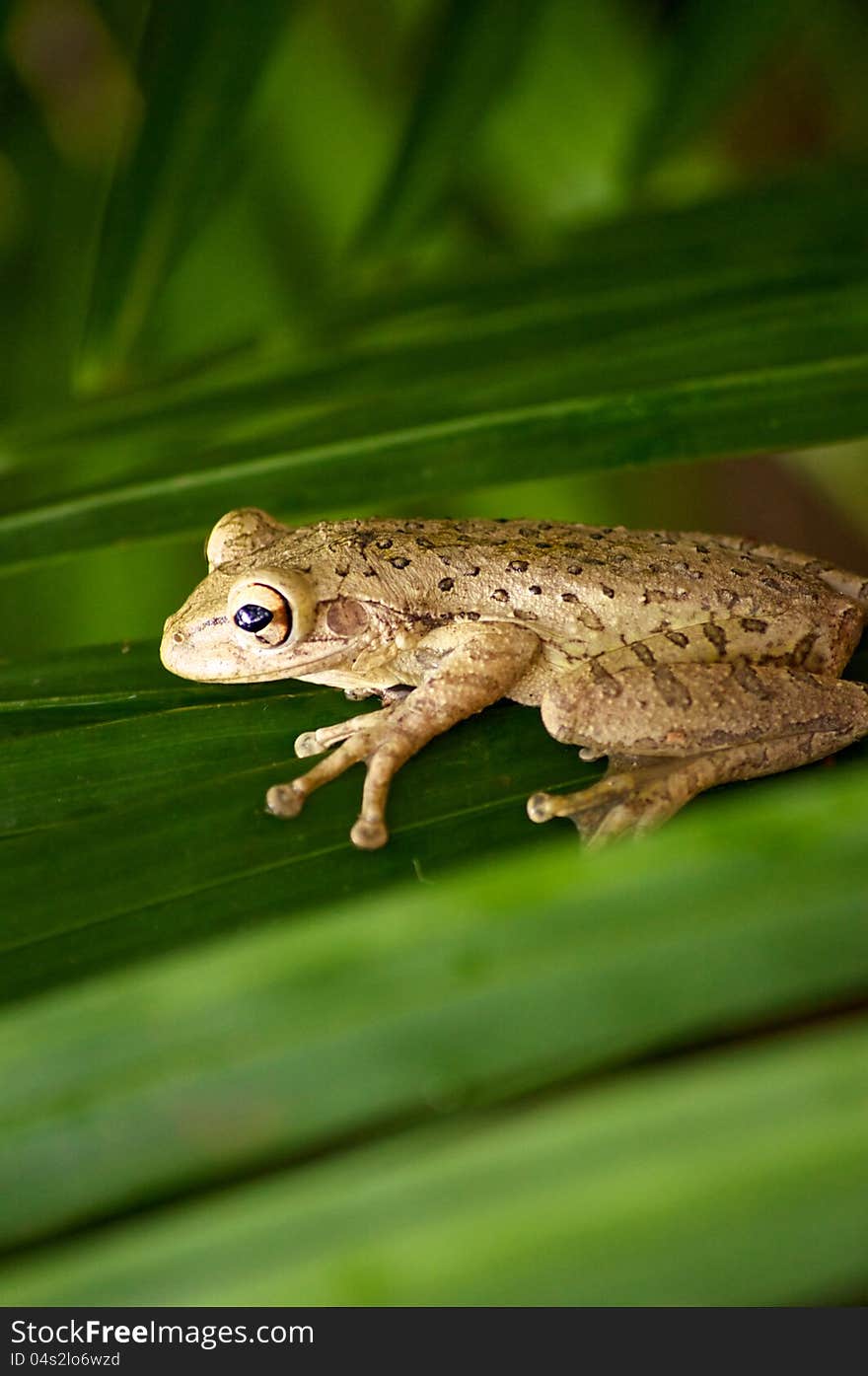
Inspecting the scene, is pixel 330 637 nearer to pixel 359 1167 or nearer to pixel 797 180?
pixel 359 1167

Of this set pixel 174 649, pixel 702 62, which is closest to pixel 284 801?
pixel 174 649

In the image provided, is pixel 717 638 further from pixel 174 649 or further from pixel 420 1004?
pixel 420 1004

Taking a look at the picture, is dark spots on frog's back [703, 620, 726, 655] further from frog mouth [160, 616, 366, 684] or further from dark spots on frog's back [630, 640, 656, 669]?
frog mouth [160, 616, 366, 684]

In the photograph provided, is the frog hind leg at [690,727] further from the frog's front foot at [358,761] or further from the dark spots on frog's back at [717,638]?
the frog's front foot at [358,761]

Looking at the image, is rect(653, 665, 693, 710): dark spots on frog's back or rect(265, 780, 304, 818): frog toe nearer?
rect(265, 780, 304, 818): frog toe

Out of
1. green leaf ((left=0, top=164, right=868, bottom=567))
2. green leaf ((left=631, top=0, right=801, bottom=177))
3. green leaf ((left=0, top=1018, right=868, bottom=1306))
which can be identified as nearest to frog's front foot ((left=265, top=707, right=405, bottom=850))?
green leaf ((left=0, top=164, right=868, bottom=567))

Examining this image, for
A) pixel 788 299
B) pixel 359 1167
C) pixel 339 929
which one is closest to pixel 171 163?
pixel 788 299
